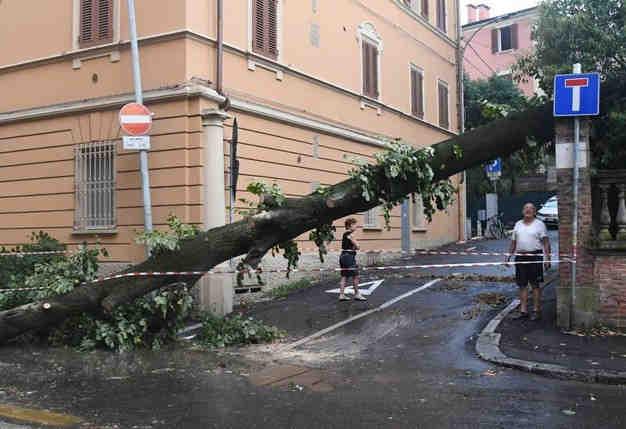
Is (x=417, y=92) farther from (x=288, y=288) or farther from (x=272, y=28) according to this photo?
(x=288, y=288)

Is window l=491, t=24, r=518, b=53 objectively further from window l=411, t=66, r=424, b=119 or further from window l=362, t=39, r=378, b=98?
window l=362, t=39, r=378, b=98

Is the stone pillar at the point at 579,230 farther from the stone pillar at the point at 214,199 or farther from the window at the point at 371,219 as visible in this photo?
the window at the point at 371,219

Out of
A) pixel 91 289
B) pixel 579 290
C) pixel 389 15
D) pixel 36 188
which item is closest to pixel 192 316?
pixel 91 289

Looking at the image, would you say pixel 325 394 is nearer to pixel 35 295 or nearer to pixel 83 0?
pixel 35 295

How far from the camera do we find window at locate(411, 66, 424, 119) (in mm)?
21016

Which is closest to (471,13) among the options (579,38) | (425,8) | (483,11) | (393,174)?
(483,11)

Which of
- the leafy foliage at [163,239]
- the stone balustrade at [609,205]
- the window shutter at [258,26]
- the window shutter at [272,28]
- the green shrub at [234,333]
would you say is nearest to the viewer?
the stone balustrade at [609,205]

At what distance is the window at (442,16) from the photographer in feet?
76.7

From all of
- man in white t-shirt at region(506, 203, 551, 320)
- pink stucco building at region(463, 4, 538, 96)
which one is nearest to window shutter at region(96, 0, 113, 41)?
man in white t-shirt at region(506, 203, 551, 320)

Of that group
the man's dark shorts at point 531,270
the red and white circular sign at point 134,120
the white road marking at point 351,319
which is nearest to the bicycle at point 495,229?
the white road marking at point 351,319

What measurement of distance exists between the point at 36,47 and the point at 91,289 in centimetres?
711

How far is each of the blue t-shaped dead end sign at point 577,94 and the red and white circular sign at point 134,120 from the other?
6233 millimetres

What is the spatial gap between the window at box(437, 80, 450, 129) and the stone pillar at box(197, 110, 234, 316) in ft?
41.7

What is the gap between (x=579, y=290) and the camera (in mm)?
8906
